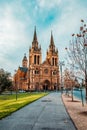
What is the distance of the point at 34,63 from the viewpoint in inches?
5261

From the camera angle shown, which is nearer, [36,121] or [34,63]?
[36,121]

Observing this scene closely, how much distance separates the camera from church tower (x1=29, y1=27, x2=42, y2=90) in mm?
129625

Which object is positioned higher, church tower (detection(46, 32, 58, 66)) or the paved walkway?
church tower (detection(46, 32, 58, 66))

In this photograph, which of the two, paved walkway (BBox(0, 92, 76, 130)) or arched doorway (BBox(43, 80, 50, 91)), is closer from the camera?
paved walkway (BBox(0, 92, 76, 130))

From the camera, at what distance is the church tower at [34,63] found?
425 ft

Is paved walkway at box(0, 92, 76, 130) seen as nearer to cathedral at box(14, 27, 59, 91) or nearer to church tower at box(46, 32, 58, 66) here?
cathedral at box(14, 27, 59, 91)

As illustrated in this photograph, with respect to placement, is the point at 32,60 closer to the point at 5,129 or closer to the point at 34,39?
the point at 34,39

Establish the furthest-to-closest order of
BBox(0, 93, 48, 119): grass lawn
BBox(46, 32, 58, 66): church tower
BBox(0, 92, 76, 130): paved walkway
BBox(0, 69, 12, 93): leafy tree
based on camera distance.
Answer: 1. BBox(46, 32, 58, 66): church tower
2. BBox(0, 69, 12, 93): leafy tree
3. BBox(0, 93, 48, 119): grass lawn
4. BBox(0, 92, 76, 130): paved walkway

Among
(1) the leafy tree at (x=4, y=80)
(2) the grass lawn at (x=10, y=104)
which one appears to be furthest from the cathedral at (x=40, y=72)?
(2) the grass lawn at (x=10, y=104)

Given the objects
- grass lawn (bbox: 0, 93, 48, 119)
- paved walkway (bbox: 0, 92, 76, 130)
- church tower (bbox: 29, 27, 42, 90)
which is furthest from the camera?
church tower (bbox: 29, 27, 42, 90)

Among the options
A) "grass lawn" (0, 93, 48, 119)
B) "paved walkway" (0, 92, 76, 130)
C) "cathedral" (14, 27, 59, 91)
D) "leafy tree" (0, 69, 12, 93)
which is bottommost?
"paved walkway" (0, 92, 76, 130)

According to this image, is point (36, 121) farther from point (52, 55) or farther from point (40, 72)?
point (52, 55)

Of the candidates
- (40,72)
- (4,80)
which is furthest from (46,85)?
(4,80)

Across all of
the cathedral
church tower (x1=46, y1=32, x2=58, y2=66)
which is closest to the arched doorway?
the cathedral
